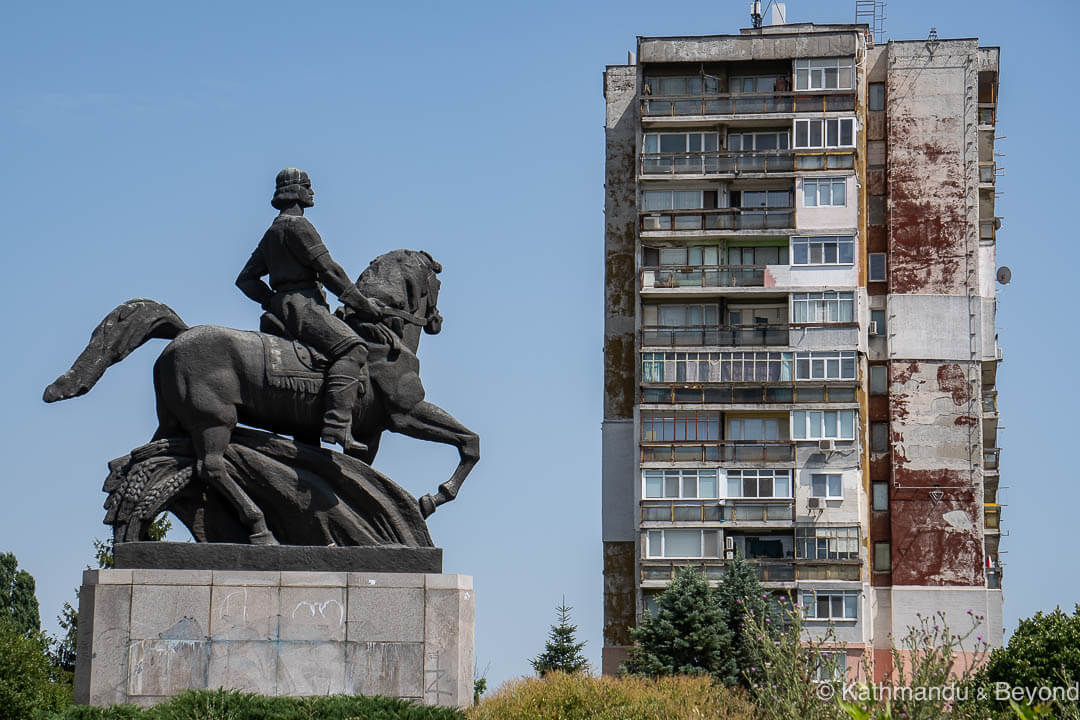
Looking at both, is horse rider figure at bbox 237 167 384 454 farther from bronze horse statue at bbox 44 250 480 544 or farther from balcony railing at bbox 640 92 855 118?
balcony railing at bbox 640 92 855 118

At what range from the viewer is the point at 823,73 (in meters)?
61.2

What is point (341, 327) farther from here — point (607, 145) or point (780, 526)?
point (607, 145)

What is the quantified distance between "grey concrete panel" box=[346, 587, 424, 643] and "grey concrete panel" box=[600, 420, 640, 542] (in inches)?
1664

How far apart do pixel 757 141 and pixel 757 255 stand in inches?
164

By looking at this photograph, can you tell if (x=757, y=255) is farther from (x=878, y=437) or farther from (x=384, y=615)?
(x=384, y=615)

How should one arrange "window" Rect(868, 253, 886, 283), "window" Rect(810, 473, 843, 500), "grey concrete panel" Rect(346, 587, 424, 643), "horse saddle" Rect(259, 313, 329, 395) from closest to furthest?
"grey concrete panel" Rect(346, 587, 424, 643) < "horse saddle" Rect(259, 313, 329, 395) < "window" Rect(810, 473, 843, 500) < "window" Rect(868, 253, 886, 283)

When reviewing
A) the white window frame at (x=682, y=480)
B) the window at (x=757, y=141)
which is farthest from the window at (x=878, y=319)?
the white window frame at (x=682, y=480)

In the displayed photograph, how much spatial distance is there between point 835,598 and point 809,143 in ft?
52.5

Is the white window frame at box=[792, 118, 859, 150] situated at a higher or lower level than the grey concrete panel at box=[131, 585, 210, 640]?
higher

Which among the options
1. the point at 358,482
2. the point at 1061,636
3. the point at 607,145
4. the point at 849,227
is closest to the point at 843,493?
the point at 849,227

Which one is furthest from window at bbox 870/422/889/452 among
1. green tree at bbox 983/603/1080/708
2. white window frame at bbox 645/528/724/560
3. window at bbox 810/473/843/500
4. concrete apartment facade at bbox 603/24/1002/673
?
green tree at bbox 983/603/1080/708

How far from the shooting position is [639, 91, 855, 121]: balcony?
61.0m

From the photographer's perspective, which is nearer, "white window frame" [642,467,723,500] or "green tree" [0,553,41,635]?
"white window frame" [642,467,723,500]

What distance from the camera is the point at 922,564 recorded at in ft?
198
